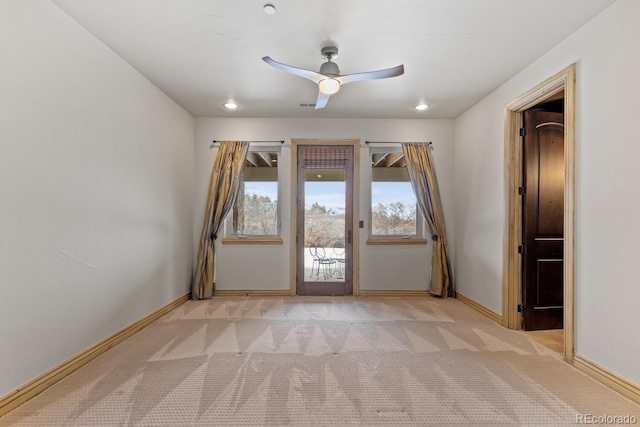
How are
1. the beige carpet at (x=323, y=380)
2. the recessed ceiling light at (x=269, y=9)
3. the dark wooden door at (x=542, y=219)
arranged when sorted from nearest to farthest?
the beige carpet at (x=323, y=380), the recessed ceiling light at (x=269, y=9), the dark wooden door at (x=542, y=219)

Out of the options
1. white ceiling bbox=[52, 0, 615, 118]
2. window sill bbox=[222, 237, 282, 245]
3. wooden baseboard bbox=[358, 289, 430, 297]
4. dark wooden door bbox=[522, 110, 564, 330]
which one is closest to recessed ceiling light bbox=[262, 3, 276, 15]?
white ceiling bbox=[52, 0, 615, 118]

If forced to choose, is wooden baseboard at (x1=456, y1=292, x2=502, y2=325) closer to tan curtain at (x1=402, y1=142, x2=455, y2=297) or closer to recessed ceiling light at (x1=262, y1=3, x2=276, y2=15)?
tan curtain at (x1=402, y1=142, x2=455, y2=297)

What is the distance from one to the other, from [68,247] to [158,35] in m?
→ 1.77

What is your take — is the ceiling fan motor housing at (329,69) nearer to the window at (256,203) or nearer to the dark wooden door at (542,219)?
the window at (256,203)

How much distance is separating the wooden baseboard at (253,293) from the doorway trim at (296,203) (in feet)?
0.39

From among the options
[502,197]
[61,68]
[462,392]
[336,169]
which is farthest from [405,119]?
[61,68]

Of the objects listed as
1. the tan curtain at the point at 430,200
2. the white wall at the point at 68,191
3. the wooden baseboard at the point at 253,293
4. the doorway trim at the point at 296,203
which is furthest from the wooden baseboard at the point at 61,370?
the tan curtain at the point at 430,200

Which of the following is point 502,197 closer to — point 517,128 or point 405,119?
point 517,128

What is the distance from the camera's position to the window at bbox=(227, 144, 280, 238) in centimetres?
424

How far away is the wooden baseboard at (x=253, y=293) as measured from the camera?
414cm

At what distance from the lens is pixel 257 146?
423cm

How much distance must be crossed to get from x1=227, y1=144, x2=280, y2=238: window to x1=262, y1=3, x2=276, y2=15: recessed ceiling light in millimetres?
2294

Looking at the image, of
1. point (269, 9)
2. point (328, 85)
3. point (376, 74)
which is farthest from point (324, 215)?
point (269, 9)

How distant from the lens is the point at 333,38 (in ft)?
7.59
